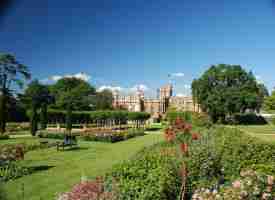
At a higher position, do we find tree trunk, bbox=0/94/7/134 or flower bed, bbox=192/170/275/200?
tree trunk, bbox=0/94/7/134

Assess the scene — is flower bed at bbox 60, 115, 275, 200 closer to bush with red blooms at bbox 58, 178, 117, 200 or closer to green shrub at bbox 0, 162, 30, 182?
bush with red blooms at bbox 58, 178, 117, 200

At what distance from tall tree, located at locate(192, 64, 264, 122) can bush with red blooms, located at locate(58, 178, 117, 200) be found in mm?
42313

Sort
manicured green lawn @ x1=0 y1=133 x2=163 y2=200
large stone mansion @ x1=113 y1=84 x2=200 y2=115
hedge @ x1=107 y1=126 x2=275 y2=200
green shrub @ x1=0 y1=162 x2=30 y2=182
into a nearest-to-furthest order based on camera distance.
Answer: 1. hedge @ x1=107 y1=126 x2=275 y2=200
2. manicured green lawn @ x1=0 y1=133 x2=163 y2=200
3. green shrub @ x1=0 y1=162 x2=30 y2=182
4. large stone mansion @ x1=113 y1=84 x2=200 y2=115

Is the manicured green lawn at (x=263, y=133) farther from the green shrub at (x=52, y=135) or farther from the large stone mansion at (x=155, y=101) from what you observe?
the large stone mansion at (x=155, y=101)

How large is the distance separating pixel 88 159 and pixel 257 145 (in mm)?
7023

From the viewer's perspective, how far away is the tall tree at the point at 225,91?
4300 centimetres

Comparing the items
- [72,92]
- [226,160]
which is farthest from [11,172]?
[72,92]

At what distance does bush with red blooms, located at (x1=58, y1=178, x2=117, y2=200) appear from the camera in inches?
128

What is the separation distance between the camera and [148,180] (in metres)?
→ 3.86

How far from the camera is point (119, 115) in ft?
128

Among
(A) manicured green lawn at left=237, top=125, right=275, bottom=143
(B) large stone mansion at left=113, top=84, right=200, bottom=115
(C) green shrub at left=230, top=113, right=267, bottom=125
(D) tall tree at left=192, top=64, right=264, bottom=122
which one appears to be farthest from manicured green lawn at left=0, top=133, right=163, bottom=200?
(B) large stone mansion at left=113, top=84, right=200, bottom=115

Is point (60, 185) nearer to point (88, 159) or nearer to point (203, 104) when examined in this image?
point (88, 159)

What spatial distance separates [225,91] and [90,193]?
44.7 metres

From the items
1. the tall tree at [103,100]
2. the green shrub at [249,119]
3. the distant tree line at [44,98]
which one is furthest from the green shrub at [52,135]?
the tall tree at [103,100]
